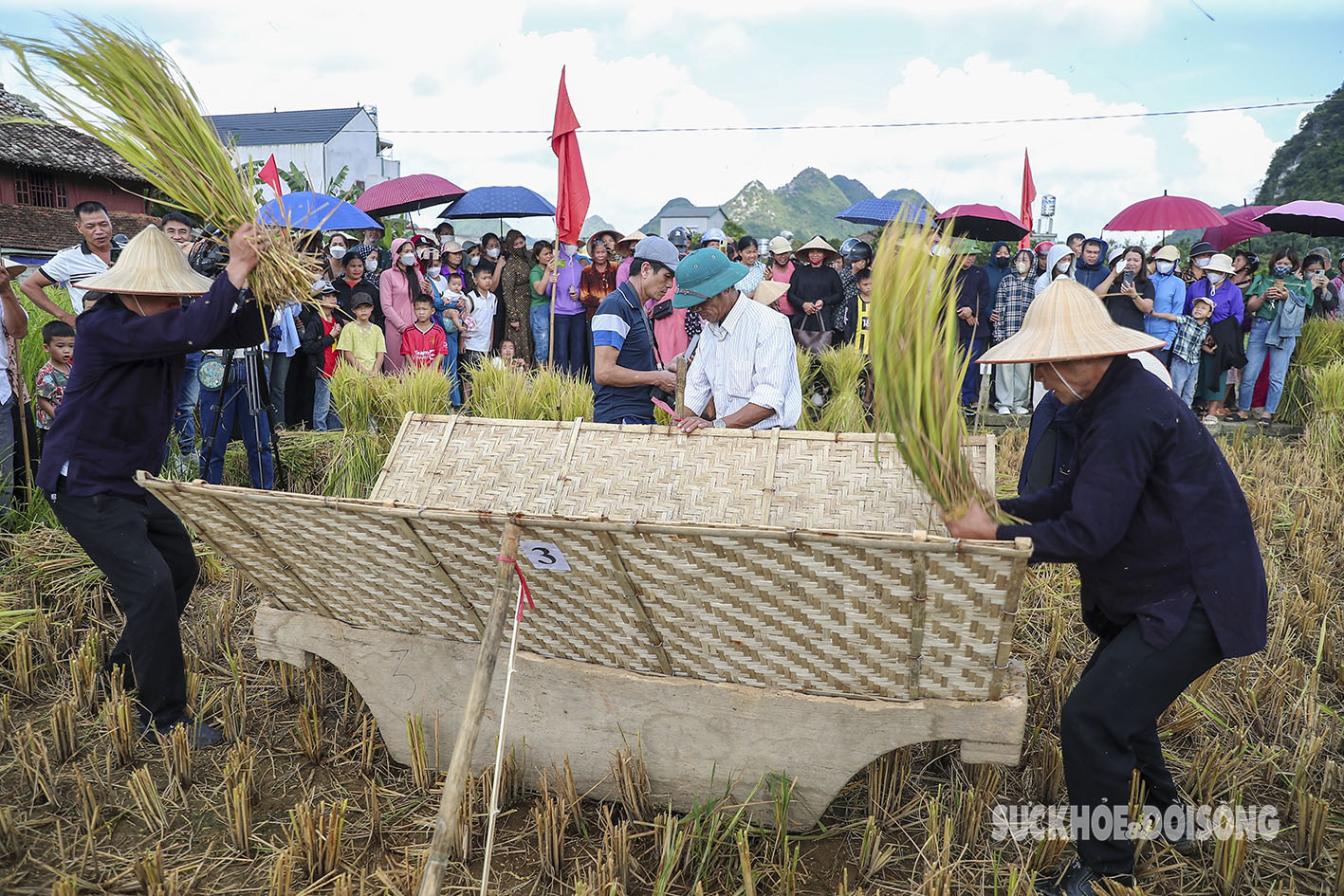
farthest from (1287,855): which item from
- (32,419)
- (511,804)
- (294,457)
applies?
(32,419)

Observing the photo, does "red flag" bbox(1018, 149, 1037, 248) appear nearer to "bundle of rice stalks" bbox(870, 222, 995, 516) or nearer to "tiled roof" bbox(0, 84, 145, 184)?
"bundle of rice stalks" bbox(870, 222, 995, 516)

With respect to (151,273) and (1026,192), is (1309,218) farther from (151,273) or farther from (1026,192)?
(151,273)

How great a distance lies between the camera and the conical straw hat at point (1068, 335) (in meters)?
2.52

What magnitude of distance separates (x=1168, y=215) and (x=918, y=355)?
9.98 meters

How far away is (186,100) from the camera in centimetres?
307

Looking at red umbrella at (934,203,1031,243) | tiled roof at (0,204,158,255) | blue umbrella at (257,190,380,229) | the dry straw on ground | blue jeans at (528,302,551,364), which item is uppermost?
tiled roof at (0,204,158,255)

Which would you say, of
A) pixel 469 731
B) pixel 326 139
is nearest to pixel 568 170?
pixel 469 731

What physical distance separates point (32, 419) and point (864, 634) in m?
5.30

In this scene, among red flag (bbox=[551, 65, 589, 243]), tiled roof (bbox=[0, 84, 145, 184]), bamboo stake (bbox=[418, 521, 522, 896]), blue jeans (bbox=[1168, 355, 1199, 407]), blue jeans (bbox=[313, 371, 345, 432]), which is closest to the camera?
bamboo stake (bbox=[418, 521, 522, 896])

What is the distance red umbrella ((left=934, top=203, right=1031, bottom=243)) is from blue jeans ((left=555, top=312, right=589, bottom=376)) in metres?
4.18

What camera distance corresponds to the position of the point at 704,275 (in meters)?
3.99

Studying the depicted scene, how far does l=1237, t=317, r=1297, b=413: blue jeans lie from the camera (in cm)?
873

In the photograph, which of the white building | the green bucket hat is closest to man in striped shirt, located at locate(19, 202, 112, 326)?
the green bucket hat

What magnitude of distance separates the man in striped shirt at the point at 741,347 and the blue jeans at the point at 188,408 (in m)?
3.63
